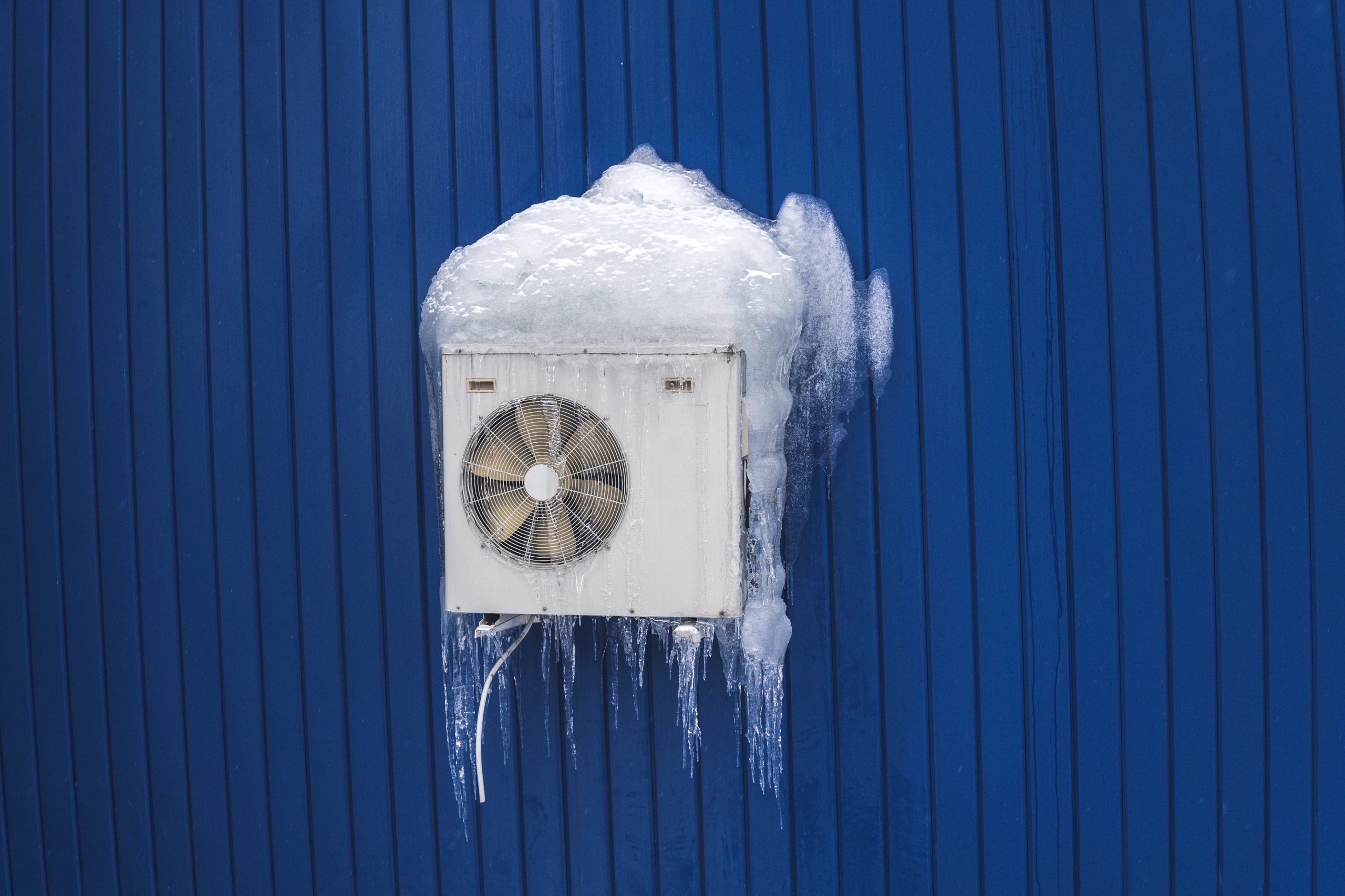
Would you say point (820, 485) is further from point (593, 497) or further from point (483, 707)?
point (483, 707)

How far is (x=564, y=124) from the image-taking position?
7.48 feet

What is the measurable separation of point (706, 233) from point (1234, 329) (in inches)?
52.2

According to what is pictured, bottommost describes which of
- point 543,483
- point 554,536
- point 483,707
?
point 483,707

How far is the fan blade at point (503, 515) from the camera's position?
195 cm

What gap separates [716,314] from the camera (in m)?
2.08

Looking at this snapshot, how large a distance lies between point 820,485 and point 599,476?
0.60 metres

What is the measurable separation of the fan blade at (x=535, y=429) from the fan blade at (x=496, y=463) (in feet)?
0.14

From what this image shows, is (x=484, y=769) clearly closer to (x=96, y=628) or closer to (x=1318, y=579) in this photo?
(x=96, y=628)

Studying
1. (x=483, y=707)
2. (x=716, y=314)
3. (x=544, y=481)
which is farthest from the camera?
(x=483, y=707)

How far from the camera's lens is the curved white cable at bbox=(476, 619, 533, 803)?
215 centimetres

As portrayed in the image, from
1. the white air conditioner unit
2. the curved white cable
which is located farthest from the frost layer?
the white air conditioner unit

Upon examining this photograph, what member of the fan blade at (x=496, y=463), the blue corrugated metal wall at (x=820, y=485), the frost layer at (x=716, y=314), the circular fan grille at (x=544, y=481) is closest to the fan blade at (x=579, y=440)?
the circular fan grille at (x=544, y=481)

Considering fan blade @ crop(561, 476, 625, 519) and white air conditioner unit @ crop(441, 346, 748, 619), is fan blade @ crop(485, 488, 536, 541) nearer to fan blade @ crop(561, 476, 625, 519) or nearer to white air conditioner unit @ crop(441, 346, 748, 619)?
white air conditioner unit @ crop(441, 346, 748, 619)

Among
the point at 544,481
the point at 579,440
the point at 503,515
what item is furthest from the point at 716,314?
the point at 503,515
